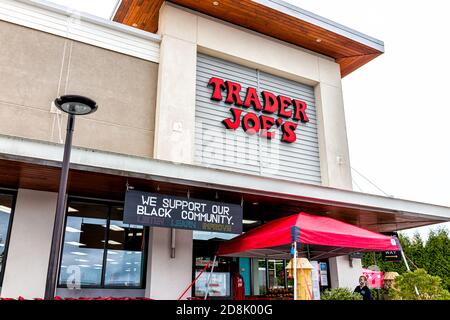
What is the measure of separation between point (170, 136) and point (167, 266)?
328 centimetres

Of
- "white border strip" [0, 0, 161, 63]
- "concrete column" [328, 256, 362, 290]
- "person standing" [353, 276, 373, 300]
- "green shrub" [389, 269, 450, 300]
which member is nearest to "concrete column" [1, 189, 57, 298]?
"white border strip" [0, 0, 161, 63]

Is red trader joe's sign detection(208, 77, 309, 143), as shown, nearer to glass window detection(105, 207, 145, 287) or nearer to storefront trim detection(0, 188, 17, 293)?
glass window detection(105, 207, 145, 287)

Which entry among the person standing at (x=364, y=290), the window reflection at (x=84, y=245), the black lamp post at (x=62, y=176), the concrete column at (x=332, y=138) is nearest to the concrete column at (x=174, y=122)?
the window reflection at (x=84, y=245)

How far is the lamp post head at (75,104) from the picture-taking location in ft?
18.8

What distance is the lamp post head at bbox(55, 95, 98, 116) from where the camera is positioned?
5742 millimetres

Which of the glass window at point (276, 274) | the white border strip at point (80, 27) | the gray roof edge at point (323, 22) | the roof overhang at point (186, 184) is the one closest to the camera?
the roof overhang at point (186, 184)

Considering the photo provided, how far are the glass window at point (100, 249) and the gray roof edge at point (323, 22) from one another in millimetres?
7481

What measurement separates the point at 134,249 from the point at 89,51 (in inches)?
203

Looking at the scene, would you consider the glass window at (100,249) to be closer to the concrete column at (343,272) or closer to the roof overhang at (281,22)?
the roof overhang at (281,22)

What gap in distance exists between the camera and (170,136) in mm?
10148

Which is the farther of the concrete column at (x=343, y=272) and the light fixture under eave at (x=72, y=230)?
the concrete column at (x=343, y=272)

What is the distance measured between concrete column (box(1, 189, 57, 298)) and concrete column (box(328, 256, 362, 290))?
28.7 feet

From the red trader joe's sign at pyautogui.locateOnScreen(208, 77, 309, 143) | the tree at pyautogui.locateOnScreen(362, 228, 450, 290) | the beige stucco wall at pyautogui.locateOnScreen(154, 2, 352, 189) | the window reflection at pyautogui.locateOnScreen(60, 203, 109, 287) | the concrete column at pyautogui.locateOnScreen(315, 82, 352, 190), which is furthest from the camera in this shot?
the tree at pyautogui.locateOnScreen(362, 228, 450, 290)
